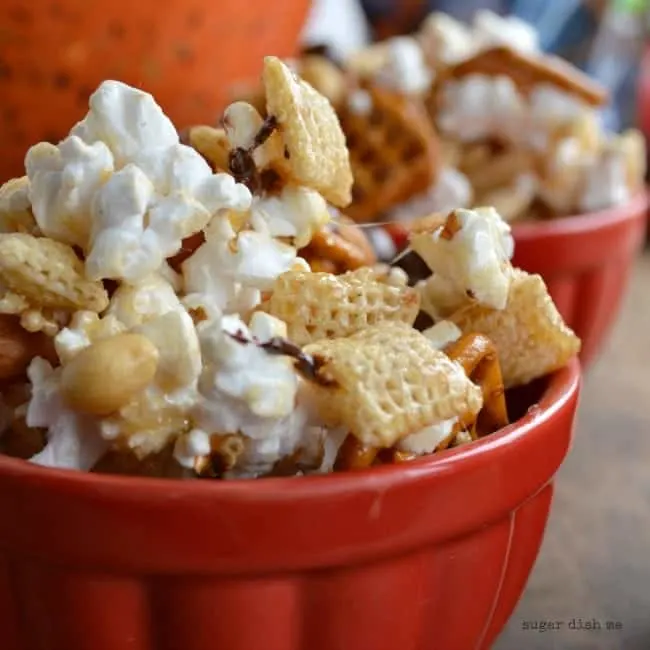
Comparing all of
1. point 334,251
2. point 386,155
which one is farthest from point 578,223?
point 334,251

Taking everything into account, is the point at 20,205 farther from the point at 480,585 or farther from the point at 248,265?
the point at 480,585

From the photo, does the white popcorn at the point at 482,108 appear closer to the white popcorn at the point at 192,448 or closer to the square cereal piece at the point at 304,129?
A: the square cereal piece at the point at 304,129

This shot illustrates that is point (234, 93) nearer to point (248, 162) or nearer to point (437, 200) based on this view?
point (437, 200)

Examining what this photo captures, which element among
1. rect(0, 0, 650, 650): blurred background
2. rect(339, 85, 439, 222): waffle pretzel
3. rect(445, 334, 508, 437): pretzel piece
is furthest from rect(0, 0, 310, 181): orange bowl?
rect(445, 334, 508, 437): pretzel piece

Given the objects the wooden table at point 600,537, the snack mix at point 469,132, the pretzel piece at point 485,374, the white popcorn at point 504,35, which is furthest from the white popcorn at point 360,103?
the pretzel piece at point 485,374

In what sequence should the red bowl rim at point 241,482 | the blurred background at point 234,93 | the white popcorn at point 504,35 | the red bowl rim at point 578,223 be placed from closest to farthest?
1. the red bowl rim at point 241,482
2. the blurred background at point 234,93
3. the red bowl rim at point 578,223
4. the white popcorn at point 504,35

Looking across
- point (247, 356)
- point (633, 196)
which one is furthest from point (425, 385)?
point (633, 196)
